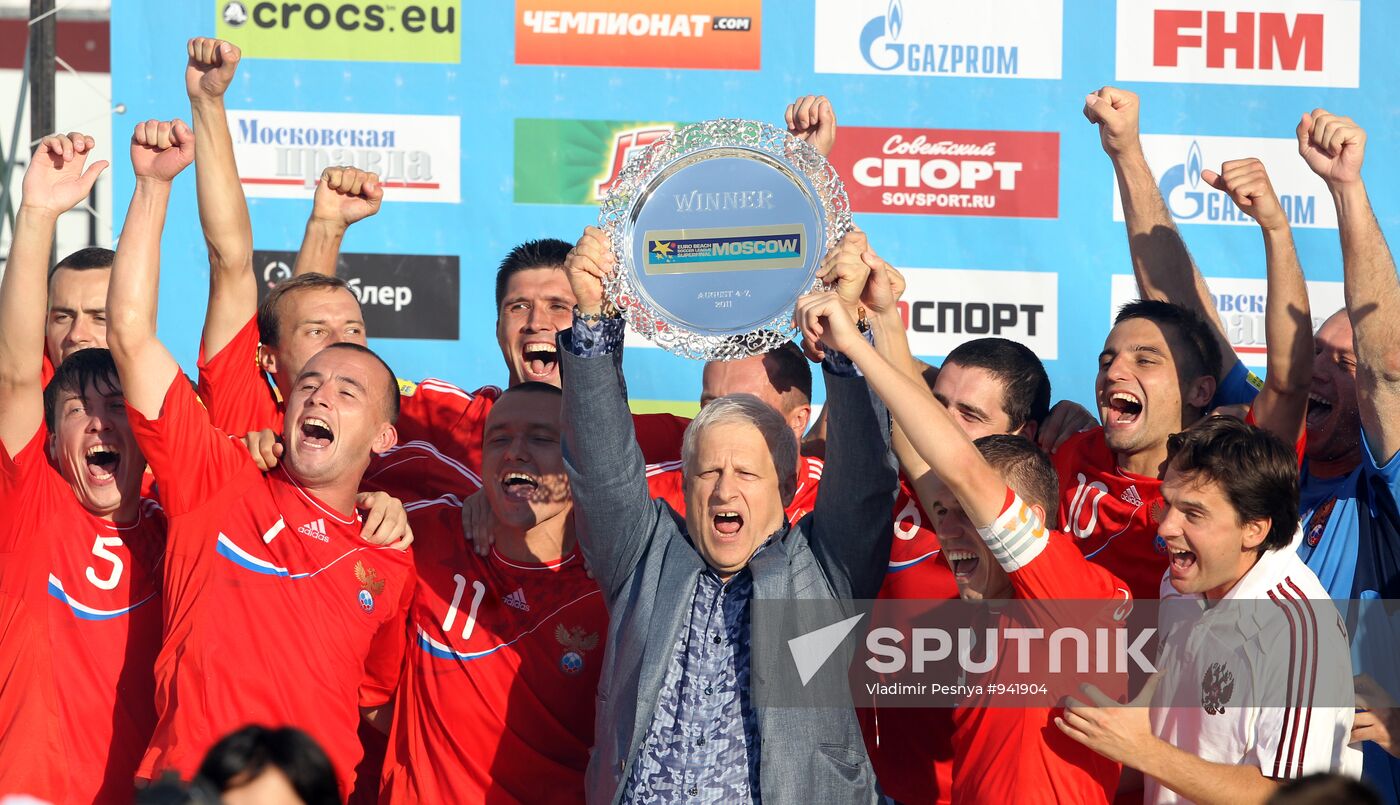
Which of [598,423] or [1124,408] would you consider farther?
[1124,408]

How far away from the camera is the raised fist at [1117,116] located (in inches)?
179

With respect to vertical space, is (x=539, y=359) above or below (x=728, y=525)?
above

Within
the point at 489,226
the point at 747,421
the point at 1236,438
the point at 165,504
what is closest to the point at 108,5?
the point at 489,226

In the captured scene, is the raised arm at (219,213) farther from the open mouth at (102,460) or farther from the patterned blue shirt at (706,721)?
the patterned blue shirt at (706,721)

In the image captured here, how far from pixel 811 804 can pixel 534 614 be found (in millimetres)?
990

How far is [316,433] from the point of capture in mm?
3738

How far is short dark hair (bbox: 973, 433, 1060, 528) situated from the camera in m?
3.30

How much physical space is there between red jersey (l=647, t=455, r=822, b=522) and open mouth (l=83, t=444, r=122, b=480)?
1.41m

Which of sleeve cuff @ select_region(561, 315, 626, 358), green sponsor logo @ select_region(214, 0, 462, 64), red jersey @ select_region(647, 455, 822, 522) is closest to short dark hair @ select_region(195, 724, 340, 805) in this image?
sleeve cuff @ select_region(561, 315, 626, 358)

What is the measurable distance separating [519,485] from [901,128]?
278cm

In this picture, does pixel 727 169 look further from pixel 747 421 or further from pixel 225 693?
pixel 225 693

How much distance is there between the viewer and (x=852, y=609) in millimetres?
3277

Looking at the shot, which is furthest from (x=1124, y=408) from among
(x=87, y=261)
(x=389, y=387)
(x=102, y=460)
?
(x=87, y=261)

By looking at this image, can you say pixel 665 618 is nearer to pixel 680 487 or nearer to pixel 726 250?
pixel 726 250
